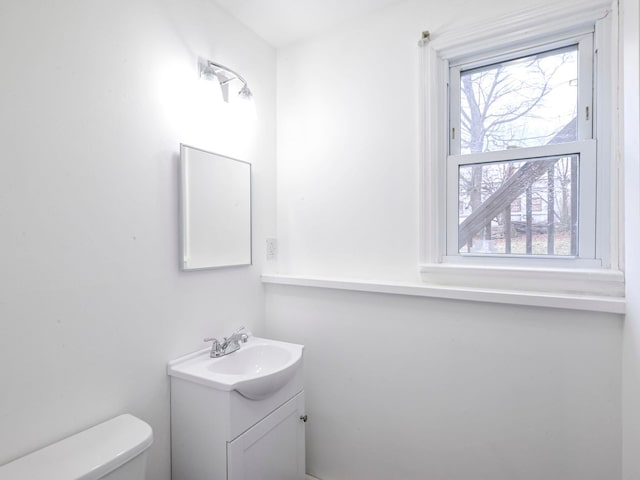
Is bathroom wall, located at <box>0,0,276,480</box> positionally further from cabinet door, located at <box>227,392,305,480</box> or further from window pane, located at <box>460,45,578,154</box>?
window pane, located at <box>460,45,578,154</box>

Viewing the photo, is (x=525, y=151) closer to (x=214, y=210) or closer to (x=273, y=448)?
(x=214, y=210)

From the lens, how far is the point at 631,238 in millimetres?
1077

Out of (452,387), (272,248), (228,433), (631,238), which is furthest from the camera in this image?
(272,248)

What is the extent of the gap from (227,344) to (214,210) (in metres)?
0.66

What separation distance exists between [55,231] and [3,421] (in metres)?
0.57

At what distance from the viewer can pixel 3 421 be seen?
0.92m

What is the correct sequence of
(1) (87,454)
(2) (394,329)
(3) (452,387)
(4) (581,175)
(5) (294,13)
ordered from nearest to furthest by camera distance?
(1) (87,454) → (4) (581,175) → (3) (452,387) → (2) (394,329) → (5) (294,13)

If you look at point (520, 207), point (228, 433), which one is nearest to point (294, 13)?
point (520, 207)

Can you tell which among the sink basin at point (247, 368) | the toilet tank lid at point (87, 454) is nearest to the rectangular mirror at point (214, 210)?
the sink basin at point (247, 368)

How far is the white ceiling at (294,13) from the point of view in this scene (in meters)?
1.64

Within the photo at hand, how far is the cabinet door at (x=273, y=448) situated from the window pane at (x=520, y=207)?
3.75 ft

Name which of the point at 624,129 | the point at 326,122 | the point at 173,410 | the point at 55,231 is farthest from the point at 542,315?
the point at 55,231

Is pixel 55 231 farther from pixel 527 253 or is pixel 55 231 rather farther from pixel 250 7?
pixel 527 253

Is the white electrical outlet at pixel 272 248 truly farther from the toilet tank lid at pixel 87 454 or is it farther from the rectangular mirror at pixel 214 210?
the toilet tank lid at pixel 87 454
